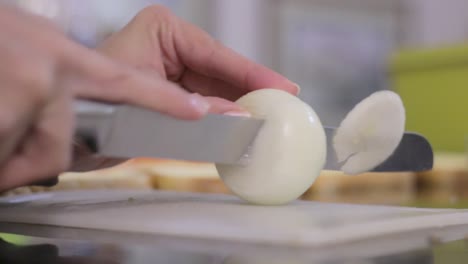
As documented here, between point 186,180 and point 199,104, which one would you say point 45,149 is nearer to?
point 199,104

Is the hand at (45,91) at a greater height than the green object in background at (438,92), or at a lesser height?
greater

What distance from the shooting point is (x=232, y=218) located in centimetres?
56

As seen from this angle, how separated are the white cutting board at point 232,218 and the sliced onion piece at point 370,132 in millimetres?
50

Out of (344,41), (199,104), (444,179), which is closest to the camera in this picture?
(199,104)

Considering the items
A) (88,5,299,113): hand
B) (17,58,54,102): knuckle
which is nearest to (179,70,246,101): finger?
(88,5,299,113): hand

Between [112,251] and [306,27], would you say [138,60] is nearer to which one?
[112,251]

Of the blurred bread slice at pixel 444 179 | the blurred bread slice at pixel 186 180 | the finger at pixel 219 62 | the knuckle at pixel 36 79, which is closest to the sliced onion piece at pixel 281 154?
the finger at pixel 219 62

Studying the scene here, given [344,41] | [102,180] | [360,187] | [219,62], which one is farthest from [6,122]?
[344,41]

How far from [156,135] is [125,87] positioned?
84mm

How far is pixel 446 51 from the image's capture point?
2.35 m

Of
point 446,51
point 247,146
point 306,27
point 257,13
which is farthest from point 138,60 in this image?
point 306,27

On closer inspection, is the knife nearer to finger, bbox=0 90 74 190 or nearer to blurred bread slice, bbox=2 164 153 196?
finger, bbox=0 90 74 190

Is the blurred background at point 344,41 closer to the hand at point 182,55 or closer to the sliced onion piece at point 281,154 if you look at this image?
the hand at point 182,55

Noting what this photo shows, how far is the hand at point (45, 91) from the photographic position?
0.39 meters
